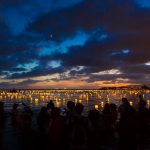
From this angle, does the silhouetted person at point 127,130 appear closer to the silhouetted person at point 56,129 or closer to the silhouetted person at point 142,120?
the silhouetted person at point 56,129

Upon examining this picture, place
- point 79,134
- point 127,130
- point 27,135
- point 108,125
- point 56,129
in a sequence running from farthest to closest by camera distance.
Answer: point 108,125 → point 27,135 → point 127,130 → point 56,129 → point 79,134

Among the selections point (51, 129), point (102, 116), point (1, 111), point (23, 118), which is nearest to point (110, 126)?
point (102, 116)

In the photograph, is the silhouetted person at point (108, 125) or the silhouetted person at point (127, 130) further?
the silhouetted person at point (108, 125)

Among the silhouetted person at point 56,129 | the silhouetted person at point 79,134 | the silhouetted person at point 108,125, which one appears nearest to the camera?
the silhouetted person at point 79,134

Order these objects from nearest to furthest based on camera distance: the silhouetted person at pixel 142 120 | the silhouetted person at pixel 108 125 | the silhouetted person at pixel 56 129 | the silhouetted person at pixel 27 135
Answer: the silhouetted person at pixel 56 129 < the silhouetted person at pixel 27 135 < the silhouetted person at pixel 142 120 < the silhouetted person at pixel 108 125

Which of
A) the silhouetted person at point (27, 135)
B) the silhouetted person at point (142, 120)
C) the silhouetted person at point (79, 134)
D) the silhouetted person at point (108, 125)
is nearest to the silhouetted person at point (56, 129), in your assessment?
the silhouetted person at point (79, 134)

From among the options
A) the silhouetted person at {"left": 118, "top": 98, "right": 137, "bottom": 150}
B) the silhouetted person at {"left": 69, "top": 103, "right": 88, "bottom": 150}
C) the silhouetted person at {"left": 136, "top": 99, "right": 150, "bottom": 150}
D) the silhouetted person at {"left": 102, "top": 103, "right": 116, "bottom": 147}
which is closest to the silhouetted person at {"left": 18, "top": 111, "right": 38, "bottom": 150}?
the silhouetted person at {"left": 102, "top": 103, "right": 116, "bottom": 147}

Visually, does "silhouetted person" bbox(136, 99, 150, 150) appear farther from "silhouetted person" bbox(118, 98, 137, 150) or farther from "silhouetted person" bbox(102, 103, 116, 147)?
"silhouetted person" bbox(118, 98, 137, 150)

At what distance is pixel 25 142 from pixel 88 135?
666 centimetres

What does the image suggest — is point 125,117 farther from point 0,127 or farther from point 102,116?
point 102,116

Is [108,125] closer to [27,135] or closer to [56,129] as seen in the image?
[27,135]

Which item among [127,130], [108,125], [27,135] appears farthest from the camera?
[108,125]

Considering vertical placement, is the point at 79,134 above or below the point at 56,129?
below

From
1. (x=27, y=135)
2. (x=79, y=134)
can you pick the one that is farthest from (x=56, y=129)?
(x=27, y=135)
